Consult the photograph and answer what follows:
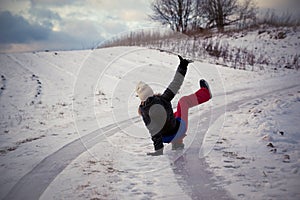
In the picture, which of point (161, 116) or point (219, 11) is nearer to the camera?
point (161, 116)

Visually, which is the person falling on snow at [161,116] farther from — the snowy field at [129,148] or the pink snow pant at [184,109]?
the snowy field at [129,148]

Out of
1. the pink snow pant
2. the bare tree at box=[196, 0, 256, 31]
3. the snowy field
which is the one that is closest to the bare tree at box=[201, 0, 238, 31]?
the bare tree at box=[196, 0, 256, 31]

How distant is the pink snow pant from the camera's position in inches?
140

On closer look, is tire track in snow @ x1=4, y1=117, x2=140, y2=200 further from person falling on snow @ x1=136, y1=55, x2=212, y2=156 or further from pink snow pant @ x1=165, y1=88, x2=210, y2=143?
pink snow pant @ x1=165, y1=88, x2=210, y2=143

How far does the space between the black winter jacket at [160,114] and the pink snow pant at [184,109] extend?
0.11 m

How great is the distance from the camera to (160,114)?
10.9 ft

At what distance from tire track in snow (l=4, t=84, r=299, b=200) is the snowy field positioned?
0.02 meters

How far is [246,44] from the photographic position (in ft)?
59.8

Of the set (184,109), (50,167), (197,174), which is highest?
(184,109)

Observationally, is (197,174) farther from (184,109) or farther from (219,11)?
(219,11)

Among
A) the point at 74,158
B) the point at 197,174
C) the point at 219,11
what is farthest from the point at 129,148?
the point at 219,11

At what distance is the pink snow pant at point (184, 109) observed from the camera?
3562 millimetres

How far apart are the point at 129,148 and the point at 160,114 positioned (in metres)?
0.92

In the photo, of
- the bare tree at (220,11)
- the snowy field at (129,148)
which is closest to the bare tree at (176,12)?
the bare tree at (220,11)
